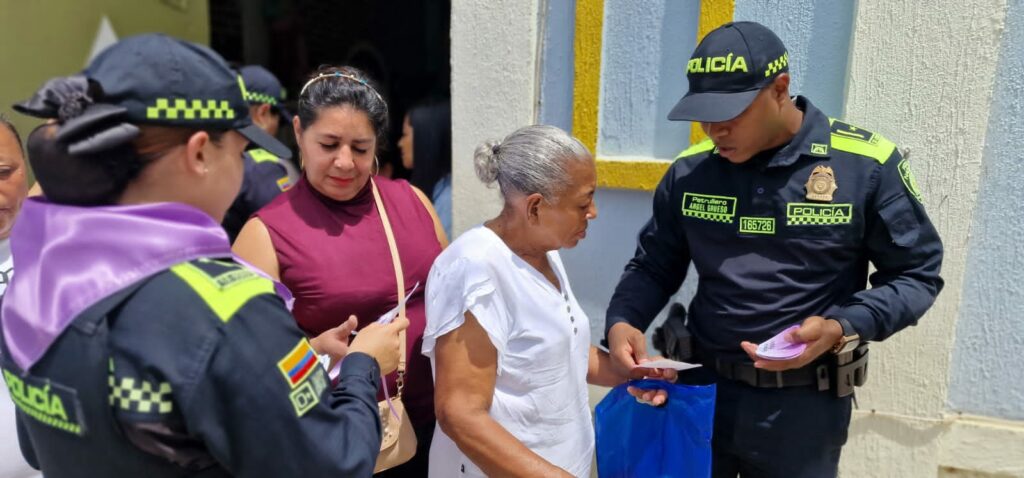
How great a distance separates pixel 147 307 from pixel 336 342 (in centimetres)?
67

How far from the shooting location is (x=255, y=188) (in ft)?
10.6

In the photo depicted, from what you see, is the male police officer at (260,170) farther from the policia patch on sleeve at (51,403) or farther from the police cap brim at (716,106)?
the policia patch on sleeve at (51,403)

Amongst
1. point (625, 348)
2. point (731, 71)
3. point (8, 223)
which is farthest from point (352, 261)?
point (731, 71)

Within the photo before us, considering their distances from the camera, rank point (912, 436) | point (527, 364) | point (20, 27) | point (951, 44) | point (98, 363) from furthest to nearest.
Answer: point (20, 27)
point (912, 436)
point (951, 44)
point (527, 364)
point (98, 363)

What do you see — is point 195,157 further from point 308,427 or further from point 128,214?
point 308,427

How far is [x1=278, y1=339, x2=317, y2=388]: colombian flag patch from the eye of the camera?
3.58 ft

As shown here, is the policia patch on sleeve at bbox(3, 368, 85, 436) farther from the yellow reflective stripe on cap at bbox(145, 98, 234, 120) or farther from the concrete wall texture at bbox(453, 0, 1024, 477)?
the concrete wall texture at bbox(453, 0, 1024, 477)

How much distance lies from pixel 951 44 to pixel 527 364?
1975mm

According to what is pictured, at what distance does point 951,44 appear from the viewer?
2.53 metres

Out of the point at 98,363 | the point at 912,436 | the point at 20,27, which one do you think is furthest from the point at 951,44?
the point at 20,27

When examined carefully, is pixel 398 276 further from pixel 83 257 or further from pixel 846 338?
pixel 846 338

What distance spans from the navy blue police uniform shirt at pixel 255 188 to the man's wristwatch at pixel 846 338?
237 centimetres

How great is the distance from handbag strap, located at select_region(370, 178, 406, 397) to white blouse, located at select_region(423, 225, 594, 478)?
0.59ft

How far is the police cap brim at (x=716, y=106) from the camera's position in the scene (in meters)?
1.94
